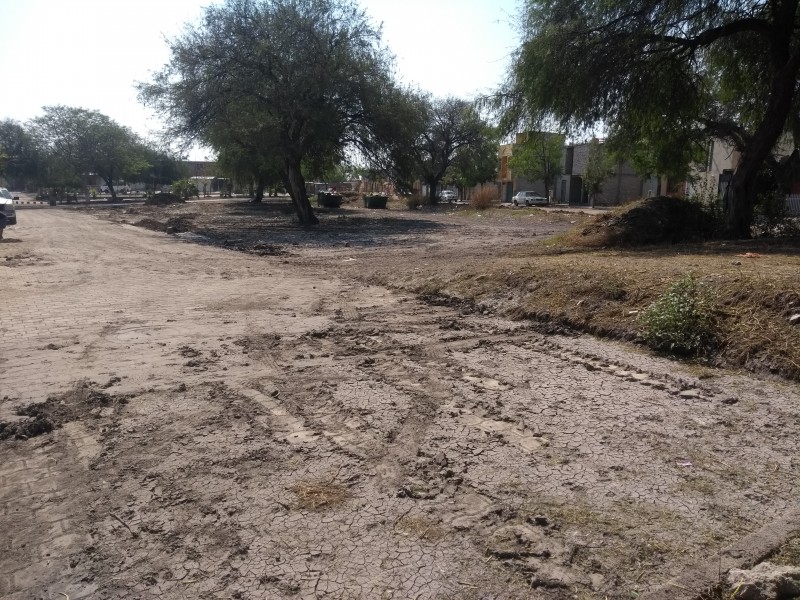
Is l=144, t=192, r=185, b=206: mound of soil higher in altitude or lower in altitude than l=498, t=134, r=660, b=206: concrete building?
lower

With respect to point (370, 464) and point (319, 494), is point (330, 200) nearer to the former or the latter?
point (370, 464)

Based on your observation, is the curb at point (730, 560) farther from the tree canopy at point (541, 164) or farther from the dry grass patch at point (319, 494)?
the tree canopy at point (541, 164)

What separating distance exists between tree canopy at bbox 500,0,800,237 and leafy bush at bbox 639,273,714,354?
355 inches

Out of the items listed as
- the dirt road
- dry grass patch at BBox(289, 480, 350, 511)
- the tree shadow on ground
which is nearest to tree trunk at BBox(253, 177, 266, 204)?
the tree shadow on ground

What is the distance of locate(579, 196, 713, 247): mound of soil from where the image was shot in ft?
51.3

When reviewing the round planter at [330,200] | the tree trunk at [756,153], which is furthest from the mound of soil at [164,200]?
the tree trunk at [756,153]

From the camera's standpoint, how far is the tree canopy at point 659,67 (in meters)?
14.7

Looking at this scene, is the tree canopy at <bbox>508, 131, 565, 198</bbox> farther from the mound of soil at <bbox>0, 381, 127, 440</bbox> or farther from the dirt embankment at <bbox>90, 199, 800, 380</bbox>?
the mound of soil at <bbox>0, 381, 127, 440</bbox>

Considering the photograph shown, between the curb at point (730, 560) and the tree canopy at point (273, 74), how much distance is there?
26561mm

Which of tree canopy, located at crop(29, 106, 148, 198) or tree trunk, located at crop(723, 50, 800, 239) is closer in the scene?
tree trunk, located at crop(723, 50, 800, 239)

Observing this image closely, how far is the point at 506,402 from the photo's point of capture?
5.69 m

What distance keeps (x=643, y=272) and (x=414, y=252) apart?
10.2 m

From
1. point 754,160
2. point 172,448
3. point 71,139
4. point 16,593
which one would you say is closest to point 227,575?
point 16,593

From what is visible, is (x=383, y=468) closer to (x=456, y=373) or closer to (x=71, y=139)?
(x=456, y=373)
